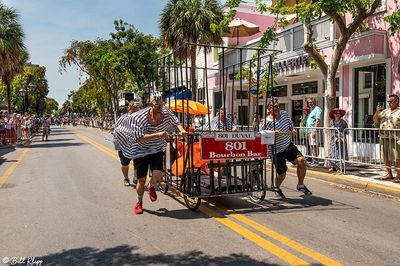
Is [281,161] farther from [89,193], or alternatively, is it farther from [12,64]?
[12,64]

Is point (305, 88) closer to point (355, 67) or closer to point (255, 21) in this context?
point (355, 67)

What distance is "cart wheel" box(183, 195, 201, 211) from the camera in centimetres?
630

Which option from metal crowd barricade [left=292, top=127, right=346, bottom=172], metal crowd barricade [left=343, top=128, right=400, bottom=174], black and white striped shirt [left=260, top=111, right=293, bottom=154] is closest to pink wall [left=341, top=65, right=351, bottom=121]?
metal crowd barricade [left=292, top=127, right=346, bottom=172]

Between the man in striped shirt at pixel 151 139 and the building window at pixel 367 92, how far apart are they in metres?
9.32

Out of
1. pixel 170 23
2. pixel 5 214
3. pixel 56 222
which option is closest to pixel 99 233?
pixel 56 222

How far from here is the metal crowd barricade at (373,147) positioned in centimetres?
881

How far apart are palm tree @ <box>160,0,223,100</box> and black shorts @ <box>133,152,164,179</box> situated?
14.6 m

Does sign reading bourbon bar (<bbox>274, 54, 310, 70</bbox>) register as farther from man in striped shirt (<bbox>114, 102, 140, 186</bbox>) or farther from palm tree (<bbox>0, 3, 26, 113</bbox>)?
palm tree (<bbox>0, 3, 26, 113</bbox>)

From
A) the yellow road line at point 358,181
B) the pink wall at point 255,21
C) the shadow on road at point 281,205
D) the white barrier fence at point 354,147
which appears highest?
the pink wall at point 255,21

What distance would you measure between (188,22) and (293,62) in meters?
6.74

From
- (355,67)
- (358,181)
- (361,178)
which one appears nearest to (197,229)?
(358,181)

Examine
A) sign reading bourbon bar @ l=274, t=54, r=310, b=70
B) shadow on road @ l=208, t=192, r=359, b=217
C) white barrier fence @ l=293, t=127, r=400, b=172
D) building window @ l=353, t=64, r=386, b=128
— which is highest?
sign reading bourbon bar @ l=274, t=54, r=310, b=70

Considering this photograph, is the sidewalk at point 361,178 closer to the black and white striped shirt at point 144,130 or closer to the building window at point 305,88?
the black and white striped shirt at point 144,130

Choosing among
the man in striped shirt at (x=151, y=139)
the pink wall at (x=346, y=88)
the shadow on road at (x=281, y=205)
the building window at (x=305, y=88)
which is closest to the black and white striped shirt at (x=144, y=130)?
the man in striped shirt at (x=151, y=139)
